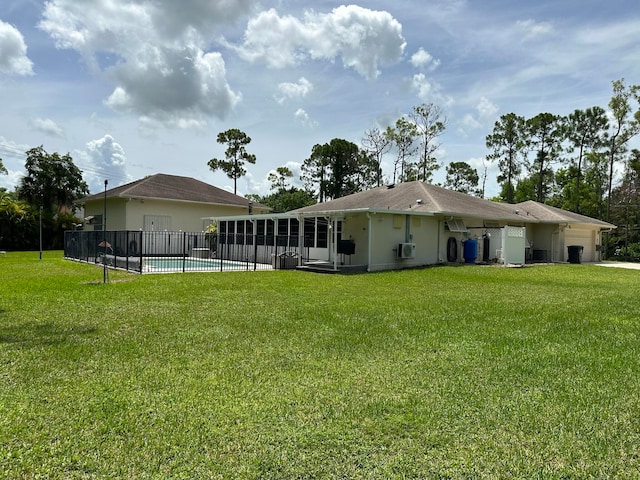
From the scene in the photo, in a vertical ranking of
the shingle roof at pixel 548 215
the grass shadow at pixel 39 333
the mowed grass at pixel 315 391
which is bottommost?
the mowed grass at pixel 315 391

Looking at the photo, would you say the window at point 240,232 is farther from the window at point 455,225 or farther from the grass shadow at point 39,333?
the grass shadow at point 39,333

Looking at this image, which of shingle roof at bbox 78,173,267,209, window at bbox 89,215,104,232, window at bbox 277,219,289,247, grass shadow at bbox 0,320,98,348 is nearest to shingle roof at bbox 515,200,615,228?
window at bbox 277,219,289,247

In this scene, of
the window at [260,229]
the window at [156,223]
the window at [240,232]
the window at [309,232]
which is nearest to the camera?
the window at [309,232]

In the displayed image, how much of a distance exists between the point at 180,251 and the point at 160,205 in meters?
3.45

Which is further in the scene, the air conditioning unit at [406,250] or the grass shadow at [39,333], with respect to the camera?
the air conditioning unit at [406,250]

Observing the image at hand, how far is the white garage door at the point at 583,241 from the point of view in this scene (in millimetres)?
23219

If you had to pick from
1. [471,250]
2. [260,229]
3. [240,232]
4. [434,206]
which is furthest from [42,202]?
[471,250]

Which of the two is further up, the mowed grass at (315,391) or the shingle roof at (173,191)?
the shingle roof at (173,191)

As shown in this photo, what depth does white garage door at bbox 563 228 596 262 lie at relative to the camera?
23.2 meters

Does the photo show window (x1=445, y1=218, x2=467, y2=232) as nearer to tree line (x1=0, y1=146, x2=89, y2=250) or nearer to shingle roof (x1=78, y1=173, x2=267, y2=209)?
shingle roof (x1=78, y1=173, x2=267, y2=209)

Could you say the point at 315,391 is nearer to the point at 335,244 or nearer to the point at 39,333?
the point at 39,333

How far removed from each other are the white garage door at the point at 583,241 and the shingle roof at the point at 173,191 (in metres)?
18.9

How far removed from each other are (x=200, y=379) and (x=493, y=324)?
446 centimetres

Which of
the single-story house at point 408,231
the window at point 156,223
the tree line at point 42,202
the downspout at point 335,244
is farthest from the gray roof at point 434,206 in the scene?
the tree line at point 42,202
